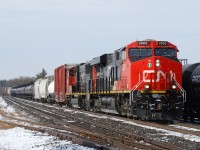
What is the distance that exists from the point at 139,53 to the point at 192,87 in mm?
2923

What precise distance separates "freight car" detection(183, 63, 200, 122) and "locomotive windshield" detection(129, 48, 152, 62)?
7.21ft

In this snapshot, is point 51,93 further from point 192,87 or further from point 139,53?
point 192,87

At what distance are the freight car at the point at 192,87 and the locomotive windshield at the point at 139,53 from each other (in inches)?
86.5

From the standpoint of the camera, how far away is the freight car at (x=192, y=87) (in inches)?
740

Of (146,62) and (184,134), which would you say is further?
(146,62)

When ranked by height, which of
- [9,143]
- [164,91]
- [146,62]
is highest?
[146,62]

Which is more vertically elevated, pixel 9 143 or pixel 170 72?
pixel 170 72

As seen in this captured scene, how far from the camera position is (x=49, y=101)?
181 ft

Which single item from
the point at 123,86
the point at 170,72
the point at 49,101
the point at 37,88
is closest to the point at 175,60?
the point at 170,72

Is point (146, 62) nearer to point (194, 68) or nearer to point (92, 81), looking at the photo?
point (194, 68)

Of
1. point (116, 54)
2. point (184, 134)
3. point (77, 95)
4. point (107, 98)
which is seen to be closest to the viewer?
point (184, 134)

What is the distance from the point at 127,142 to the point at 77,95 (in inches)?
896

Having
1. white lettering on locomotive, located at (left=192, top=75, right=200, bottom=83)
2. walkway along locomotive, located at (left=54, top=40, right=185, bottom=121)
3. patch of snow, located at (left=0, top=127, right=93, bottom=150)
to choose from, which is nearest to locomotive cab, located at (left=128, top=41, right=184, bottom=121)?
walkway along locomotive, located at (left=54, top=40, right=185, bottom=121)

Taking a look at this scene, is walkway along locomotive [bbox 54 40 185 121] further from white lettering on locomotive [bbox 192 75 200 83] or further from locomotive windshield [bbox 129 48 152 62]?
white lettering on locomotive [bbox 192 75 200 83]
